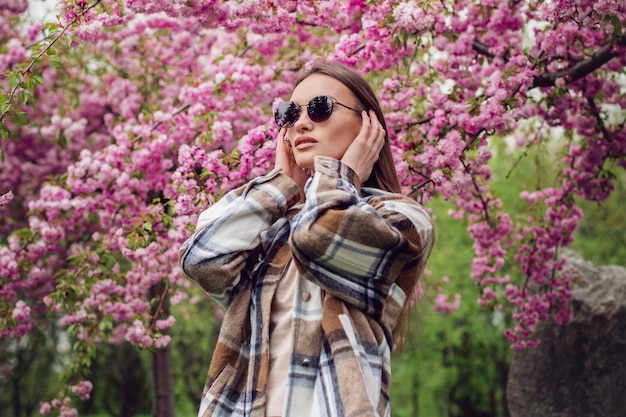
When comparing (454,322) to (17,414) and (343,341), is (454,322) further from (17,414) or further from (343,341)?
(343,341)

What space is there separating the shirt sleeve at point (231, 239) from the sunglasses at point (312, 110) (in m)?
0.25

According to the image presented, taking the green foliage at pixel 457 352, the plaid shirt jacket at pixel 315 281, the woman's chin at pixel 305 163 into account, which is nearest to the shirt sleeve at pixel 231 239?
the plaid shirt jacket at pixel 315 281

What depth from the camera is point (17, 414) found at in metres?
13.9

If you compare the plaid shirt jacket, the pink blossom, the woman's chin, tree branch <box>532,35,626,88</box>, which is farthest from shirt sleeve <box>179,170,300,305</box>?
the pink blossom

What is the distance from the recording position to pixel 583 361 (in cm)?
538

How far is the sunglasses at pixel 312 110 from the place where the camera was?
2121 mm

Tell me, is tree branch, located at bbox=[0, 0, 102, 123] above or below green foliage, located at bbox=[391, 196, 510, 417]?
below

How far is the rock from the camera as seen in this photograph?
17.0ft

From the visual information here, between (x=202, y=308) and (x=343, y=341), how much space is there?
13.7m

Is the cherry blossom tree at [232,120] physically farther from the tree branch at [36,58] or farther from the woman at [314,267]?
the woman at [314,267]

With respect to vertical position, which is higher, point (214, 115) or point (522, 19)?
point (522, 19)

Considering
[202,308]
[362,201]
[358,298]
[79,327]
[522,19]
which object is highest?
[202,308]

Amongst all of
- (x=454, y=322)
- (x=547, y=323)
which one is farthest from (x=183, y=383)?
(x=547, y=323)

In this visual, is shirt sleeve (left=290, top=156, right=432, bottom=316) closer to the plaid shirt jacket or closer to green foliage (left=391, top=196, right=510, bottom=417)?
the plaid shirt jacket
